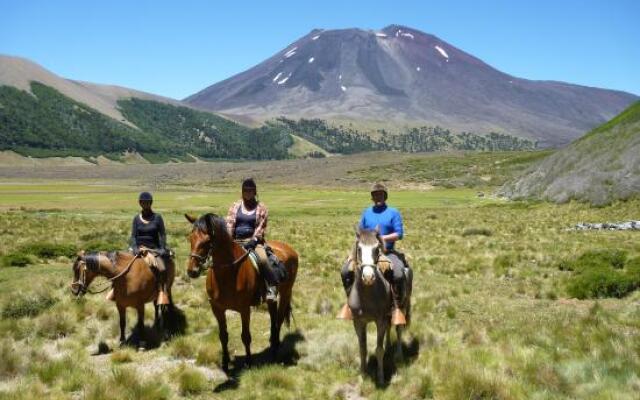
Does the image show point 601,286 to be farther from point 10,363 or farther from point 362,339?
point 10,363

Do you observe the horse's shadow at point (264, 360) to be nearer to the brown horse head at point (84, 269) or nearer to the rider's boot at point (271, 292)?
the rider's boot at point (271, 292)

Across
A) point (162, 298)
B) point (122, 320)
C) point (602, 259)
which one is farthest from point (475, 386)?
point (602, 259)

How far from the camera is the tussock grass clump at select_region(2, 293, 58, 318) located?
1372 centimetres

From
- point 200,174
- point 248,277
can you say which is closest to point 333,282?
point 248,277

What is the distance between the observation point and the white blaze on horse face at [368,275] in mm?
8203

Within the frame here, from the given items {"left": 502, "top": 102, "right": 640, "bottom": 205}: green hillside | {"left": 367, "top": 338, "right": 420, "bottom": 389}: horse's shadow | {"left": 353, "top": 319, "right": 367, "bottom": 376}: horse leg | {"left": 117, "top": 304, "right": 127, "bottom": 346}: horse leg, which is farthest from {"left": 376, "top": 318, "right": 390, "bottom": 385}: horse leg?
{"left": 502, "top": 102, "right": 640, "bottom": 205}: green hillside

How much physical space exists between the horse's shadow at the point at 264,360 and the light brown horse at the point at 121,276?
2.58 meters

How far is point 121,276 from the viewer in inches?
451

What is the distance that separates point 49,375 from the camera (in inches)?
368

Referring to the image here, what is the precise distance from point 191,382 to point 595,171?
175 ft

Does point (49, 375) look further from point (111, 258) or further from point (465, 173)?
point (465, 173)

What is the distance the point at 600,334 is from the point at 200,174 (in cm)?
15622

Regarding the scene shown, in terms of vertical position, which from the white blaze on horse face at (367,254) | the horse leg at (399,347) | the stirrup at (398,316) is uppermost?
the white blaze on horse face at (367,254)

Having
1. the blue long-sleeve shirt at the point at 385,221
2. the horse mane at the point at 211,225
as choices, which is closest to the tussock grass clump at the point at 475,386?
the blue long-sleeve shirt at the point at 385,221
